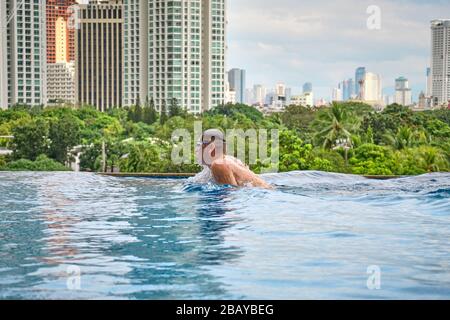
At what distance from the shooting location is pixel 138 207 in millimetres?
6207

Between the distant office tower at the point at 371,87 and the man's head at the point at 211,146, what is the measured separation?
300 inches

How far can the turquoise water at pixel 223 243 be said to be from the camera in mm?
3135

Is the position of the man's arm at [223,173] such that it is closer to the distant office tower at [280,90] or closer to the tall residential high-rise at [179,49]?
the tall residential high-rise at [179,49]

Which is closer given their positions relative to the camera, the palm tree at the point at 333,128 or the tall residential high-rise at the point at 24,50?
the palm tree at the point at 333,128

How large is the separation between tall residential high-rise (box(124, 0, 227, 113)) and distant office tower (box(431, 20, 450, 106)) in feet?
14.0

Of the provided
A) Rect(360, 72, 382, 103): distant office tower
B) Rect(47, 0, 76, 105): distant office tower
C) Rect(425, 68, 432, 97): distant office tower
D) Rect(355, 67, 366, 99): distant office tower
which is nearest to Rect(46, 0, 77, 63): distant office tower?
Rect(47, 0, 76, 105): distant office tower

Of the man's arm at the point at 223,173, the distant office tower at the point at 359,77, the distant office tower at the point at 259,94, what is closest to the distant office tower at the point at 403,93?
the distant office tower at the point at 359,77

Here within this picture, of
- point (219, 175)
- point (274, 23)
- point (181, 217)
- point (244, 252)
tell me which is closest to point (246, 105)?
point (274, 23)

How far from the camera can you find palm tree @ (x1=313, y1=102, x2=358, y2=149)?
40.2 ft

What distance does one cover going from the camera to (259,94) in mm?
17672

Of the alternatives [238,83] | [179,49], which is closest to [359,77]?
[238,83]

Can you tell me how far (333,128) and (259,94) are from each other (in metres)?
5.42

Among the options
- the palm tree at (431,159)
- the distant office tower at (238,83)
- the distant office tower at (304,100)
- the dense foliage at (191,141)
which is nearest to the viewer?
the dense foliage at (191,141)

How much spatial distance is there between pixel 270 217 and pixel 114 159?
22.0ft
